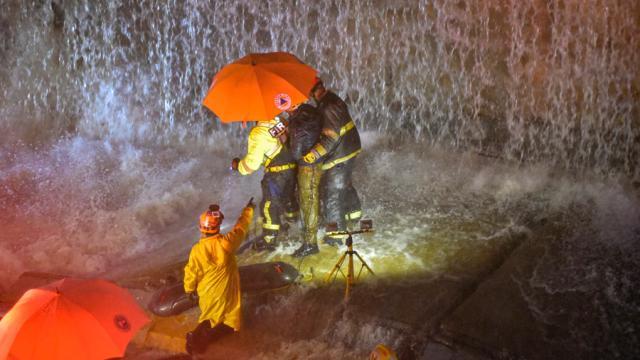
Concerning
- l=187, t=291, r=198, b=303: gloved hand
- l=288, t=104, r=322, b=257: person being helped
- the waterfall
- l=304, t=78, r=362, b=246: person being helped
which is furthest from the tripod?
the waterfall

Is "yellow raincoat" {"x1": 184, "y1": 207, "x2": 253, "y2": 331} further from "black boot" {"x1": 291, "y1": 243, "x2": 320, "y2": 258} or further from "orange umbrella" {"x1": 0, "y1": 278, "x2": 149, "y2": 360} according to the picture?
"black boot" {"x1": 291, "y1": 243, "x2": 320, "y2": 258}

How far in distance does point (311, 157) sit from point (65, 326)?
3.26 metres

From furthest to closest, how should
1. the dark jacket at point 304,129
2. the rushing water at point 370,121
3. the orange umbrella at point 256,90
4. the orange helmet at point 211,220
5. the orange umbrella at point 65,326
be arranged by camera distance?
the rushing water at point 370,121 < the dark jacket at point 304,129 < the orange umbrella at point 256,90 < the orange helmet at point 211,220 < the orange umbrella at point 65,326

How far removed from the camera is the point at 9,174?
35.5 feet

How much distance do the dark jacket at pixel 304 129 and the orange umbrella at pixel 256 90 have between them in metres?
0.34

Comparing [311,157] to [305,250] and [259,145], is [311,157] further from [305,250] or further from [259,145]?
[305,250]

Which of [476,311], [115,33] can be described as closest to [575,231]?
[476,311]

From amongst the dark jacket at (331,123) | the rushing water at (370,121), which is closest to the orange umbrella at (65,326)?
the dark jacket at (331,123)

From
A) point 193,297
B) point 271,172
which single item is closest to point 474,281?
point 271,172

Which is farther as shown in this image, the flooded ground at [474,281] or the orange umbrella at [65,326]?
the flooded ground at [474,281]

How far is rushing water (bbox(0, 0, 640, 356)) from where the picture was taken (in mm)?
7547

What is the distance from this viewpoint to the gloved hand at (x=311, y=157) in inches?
240

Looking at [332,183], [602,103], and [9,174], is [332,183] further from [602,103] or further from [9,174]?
[9,174]

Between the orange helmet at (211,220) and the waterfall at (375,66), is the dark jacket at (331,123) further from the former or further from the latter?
the waterfall at (375,66)
